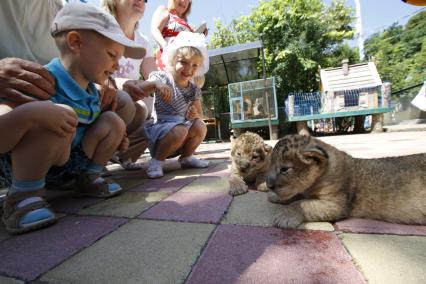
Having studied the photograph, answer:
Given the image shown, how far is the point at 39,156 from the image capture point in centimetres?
169

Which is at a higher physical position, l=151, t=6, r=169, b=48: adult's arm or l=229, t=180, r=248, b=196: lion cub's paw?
l=151, t=6, r=169, b=48: adult's arm

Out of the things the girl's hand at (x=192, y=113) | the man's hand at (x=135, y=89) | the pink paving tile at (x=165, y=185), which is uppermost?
the man's hand at (x=135, y=89)

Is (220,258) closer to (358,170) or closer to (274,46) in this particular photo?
(358,170)

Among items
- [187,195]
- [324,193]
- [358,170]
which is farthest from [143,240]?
[358,170]

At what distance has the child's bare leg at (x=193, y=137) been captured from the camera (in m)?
3.88

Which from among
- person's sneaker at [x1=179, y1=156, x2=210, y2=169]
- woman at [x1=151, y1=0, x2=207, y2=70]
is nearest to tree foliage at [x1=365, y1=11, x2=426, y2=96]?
woman at [x1=151, y1=0, x2=207, y2=70]

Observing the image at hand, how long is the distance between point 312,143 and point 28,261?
1880 millimetres

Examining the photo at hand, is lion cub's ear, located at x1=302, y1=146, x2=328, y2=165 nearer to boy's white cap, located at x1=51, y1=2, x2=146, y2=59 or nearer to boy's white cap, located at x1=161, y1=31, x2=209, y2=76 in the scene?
boy's white cap, located at x1=51, y1=2, x2=146, y2=59

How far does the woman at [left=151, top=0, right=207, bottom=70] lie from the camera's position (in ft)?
15.2

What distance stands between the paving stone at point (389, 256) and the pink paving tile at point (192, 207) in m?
0.81

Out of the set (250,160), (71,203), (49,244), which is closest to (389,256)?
(250,160)

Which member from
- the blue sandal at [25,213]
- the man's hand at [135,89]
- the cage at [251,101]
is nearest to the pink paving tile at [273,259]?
the blue sandal at [25,213]

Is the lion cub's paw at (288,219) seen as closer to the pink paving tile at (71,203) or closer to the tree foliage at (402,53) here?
the pink paving tile at (71,203)

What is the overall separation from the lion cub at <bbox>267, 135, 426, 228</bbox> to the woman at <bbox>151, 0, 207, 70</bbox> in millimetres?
3355
